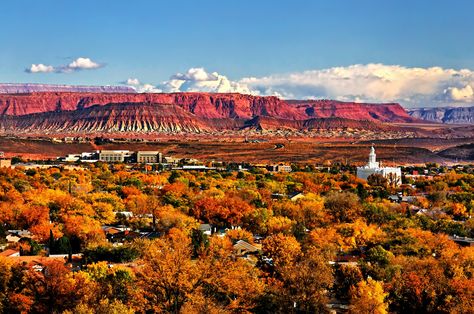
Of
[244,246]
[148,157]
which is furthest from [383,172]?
[148,157]

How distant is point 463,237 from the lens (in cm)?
5562

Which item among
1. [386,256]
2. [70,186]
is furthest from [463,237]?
[70,186]

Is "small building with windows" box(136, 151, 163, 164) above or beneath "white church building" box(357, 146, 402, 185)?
beneath

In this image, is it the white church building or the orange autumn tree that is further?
the white church building

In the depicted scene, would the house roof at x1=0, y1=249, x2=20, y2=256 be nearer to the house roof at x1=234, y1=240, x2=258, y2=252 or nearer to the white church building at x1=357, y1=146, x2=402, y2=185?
the house roof at x1=234, y1=240, x2=258, y2=252

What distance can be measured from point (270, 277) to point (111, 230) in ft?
68.0

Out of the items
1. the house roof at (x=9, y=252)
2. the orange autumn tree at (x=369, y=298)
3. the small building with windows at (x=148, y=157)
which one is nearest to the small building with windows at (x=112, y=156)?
the small building with windows at (x=148, y=157)

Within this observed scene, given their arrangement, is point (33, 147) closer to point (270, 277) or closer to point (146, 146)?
point (146, 146)

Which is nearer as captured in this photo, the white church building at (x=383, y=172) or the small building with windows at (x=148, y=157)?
the white church building at (x=383, y=172)

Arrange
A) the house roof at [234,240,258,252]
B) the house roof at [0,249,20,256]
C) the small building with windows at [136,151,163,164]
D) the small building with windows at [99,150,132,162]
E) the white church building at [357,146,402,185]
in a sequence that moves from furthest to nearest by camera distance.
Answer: the small building with windows at [99,150,132,162] → the small building with windows at [136,151,163,164] → the white church building at [357,146,402,185] → the house roof at [234,240,258,252] → the house roof at [0,249,20,256]

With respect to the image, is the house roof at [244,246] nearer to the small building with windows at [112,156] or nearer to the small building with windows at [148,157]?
the small building with windows at [148,157]

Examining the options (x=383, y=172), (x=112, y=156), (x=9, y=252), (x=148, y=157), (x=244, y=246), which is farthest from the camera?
(x=112, y=156)

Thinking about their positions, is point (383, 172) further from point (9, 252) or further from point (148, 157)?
point (148, 157)

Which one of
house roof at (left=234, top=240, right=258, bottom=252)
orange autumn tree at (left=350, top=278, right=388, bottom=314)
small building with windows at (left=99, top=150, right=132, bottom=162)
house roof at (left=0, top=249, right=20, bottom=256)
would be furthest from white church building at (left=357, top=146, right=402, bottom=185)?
orange autumn tree at (left=350, top=278, right=388, bottom=314)
